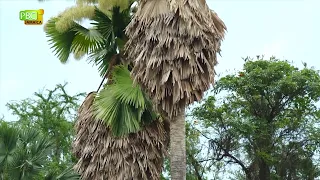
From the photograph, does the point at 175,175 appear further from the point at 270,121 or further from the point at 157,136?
the point at 270,121

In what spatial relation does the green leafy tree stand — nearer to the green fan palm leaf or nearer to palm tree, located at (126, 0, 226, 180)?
the green fan palm leaf

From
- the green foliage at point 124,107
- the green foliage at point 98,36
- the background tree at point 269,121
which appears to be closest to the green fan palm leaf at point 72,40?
the green foliage at point 98,36

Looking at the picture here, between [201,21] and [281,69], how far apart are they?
11074 mm

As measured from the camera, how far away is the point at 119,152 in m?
14.0

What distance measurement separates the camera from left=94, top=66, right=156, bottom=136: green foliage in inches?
534

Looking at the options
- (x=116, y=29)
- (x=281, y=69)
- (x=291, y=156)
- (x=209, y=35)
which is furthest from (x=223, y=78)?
(x=209, y=35)

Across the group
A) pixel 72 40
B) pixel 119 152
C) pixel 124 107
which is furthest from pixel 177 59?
pixel 72 40

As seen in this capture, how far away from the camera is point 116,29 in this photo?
1534 centimetres

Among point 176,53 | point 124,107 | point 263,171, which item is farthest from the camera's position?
point 263,171

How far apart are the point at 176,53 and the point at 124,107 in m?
2.01

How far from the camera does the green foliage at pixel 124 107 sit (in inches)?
534

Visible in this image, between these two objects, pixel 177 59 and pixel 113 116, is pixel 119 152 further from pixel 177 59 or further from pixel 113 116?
pixel 177 59

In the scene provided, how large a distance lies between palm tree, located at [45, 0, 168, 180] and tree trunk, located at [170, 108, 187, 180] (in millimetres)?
1148

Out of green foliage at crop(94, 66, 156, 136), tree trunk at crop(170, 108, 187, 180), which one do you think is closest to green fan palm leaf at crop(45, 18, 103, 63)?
green foliage at crop(94, 66, 156, 136)
